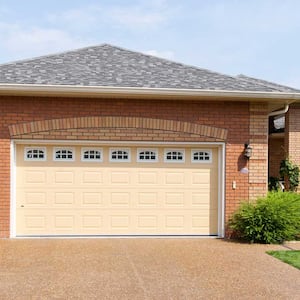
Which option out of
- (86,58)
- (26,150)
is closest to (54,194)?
(26,150)

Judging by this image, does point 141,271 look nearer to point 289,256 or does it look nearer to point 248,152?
point 289,256

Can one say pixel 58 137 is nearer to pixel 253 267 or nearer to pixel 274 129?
pixel 253 267

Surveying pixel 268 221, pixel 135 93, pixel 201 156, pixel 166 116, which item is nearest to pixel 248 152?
pixel 201 156

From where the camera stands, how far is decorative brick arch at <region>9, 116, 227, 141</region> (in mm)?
11305

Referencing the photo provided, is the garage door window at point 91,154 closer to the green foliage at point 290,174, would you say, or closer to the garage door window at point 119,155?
the garage door window at point 119,155

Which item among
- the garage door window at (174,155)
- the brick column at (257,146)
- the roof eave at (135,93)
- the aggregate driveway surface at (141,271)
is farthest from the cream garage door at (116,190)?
the roof eave at (135,93)

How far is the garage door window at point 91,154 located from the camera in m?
11.7

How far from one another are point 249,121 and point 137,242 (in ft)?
13.7

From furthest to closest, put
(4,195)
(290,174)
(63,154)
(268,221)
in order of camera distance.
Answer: (290,174), (63,154), (4,195), (268,221)

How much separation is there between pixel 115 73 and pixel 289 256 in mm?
6185

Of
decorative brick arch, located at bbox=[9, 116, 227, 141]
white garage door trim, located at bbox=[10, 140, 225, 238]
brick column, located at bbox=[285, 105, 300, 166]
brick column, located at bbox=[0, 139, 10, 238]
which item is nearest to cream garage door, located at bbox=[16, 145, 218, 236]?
white garage door trim, located at bbox=[10, 140, 225, 238]

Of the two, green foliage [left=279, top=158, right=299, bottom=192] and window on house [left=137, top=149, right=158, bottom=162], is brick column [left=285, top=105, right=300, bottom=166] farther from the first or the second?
window on house [left=137, top=149, right=158, bottom=162]

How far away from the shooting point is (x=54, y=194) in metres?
11.6

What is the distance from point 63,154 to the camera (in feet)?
38.1
